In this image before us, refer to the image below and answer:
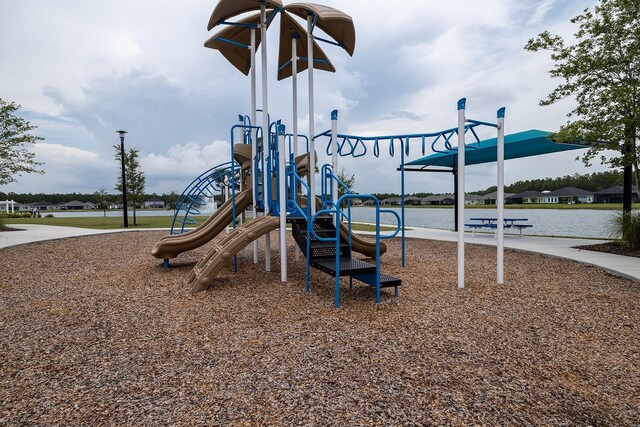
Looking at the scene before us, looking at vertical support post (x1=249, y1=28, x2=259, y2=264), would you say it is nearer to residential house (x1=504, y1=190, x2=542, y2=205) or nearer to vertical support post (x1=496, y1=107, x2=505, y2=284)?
vertical support post (x1=496, y1=107, x2=505, y2=284)

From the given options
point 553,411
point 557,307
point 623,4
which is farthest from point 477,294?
point 623,4

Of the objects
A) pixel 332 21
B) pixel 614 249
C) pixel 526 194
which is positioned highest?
pixel 332 21

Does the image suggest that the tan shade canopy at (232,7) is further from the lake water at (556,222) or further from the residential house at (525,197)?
the residential house at (525,197)

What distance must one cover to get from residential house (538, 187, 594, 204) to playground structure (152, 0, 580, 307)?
7783cm

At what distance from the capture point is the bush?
8.59 meters

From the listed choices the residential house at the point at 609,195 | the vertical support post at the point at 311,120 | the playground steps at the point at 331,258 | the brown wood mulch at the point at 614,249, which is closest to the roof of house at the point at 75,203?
the vertical support post at the point at 311,120

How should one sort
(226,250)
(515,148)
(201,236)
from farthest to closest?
(515,148)
(201,236)
(226,250)

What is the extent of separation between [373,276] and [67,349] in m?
3.30

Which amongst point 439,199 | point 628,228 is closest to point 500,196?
point 628,228

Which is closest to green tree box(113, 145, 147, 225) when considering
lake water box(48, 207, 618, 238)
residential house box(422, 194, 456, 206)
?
lake water box(48, 207, 618, 238)

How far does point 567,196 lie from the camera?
7275 cm

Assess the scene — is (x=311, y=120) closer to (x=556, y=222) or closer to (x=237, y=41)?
(x=237, y=41)

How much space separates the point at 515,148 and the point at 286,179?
25.2ft

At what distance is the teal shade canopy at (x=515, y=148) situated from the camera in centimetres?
950
